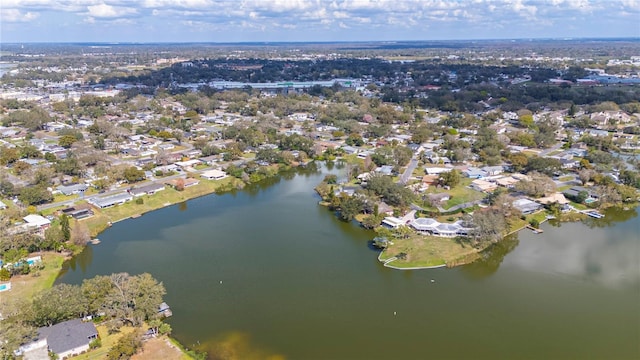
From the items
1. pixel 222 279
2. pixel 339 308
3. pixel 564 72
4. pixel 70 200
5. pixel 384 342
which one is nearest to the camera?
pixel 384 342

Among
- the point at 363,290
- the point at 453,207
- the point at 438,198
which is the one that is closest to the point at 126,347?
the point at 363,290

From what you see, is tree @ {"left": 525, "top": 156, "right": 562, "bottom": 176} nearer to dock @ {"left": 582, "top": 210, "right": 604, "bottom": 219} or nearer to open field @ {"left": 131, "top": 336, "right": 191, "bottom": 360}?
dock @ {"left": 582, "top": 210, "right": 604, "bottom": 219}

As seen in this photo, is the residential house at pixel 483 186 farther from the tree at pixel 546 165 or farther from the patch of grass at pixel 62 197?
the patch of grass at pixel 62 197

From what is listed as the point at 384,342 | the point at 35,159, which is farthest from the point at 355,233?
the point at 35,159

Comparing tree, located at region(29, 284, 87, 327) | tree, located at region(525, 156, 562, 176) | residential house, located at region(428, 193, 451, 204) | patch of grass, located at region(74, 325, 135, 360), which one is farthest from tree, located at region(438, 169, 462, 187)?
tree, located at region(29, 284, 87, 327)

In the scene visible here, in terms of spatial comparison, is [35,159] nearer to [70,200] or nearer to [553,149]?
[70,200]

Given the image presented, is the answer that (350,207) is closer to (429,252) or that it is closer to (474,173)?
(429,252)

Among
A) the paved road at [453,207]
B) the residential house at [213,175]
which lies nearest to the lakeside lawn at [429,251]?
the paved road at [453,207]

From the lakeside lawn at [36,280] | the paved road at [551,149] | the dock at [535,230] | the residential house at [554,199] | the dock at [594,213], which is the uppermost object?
the paved road at [551,149]
